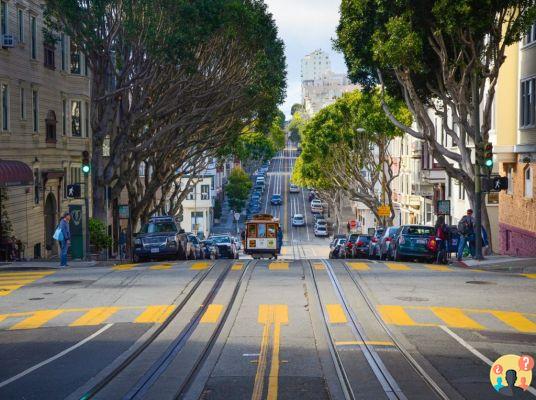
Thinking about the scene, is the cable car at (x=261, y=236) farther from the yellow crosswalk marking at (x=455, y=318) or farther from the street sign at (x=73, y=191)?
the yellow crosswalk marking at (x=455, y=318)

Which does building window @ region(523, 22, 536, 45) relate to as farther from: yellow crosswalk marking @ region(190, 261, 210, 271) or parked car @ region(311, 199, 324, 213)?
parked car @ region(311, 199, 324, 213)

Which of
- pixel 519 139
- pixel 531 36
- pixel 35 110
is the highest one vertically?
pixel 531 36

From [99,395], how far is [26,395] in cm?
104

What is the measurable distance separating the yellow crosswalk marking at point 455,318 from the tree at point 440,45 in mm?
10899

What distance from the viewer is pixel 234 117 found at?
5122 centimetres

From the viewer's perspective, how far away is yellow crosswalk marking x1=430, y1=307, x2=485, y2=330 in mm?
18797

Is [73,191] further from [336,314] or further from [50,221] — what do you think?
[50,221]

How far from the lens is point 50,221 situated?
151 feet

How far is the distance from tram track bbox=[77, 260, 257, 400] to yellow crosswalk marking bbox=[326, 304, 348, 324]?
220cm

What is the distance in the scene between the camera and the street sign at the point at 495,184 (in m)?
29.7

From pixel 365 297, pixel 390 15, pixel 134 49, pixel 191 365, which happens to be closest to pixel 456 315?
pixel 365 297

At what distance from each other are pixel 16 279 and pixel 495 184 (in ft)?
49.7

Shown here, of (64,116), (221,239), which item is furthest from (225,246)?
(64,116)

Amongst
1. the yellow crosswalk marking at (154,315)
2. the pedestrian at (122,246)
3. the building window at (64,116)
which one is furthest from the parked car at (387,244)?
the building window at (64,116)
